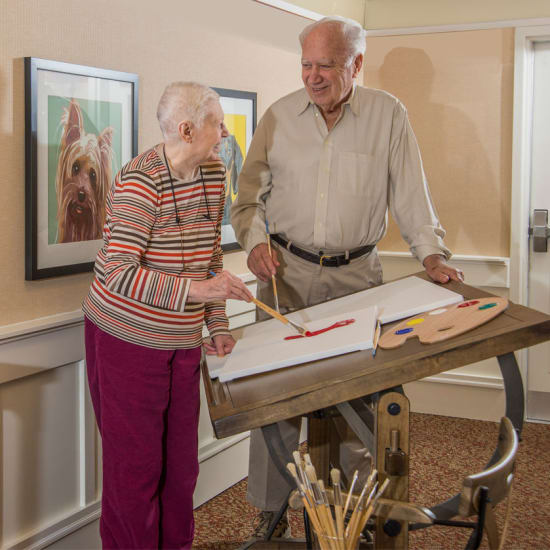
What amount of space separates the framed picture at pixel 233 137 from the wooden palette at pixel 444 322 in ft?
4.61

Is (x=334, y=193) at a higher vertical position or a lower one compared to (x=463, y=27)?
lower

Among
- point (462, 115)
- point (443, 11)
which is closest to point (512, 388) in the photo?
point (462, 115)

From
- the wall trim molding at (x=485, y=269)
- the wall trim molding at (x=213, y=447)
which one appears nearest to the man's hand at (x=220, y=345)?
the wall trim molding at (x=213, y=447)

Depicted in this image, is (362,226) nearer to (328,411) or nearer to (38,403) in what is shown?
(328,411)

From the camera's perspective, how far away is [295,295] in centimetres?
256

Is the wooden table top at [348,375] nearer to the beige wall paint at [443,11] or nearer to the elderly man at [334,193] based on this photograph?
the elderly man at [334,193]

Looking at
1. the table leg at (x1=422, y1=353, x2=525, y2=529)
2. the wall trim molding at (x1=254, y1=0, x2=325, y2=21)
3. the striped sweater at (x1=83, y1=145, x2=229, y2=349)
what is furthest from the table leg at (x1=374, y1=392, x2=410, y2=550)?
the wall trim molding at (x1=254, y1=0, x2=325, y2=21)

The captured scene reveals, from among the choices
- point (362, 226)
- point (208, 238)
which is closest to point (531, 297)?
point (362, 226)

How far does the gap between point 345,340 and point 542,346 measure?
270 centimetres

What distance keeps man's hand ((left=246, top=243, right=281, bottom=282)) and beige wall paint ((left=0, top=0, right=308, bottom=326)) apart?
0.55m

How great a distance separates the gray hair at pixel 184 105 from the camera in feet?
5.92

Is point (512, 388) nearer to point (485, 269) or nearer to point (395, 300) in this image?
point (395, 300)

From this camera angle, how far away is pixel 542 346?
4055 millimetres

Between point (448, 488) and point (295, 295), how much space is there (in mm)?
1293
